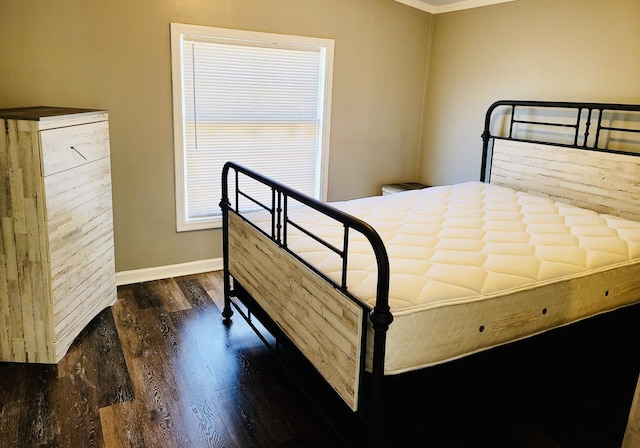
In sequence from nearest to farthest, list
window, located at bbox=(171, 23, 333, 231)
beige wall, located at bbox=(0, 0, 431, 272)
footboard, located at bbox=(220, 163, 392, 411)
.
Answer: footboard, located at bbox=(220, 163, 392, 411) < beige wall, located at bbox=(0, 0, 431, 272) < window, located at bbox=(171, 23, 333, 231)

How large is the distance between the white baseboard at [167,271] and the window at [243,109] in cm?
29

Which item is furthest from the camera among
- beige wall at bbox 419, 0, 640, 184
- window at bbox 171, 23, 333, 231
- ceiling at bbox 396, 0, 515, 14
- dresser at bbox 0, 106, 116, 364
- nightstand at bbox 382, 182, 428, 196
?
nightstand at bbox 382, 182, 428, 196

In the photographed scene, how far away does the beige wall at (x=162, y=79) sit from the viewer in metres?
2.93

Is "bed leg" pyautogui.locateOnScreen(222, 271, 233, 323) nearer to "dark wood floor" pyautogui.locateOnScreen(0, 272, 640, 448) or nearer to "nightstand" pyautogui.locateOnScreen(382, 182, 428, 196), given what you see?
"dark wood floor" pyautogui.locateOnScreen(0, 272, 640, 448)

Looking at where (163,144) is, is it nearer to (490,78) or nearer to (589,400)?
(490,78)

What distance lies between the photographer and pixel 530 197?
3.30 metres

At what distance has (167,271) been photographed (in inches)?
144

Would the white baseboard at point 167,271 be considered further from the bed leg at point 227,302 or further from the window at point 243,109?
the bed leg at point 227,302

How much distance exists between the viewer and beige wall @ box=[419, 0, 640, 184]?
308cm

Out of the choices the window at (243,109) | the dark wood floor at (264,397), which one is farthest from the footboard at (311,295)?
the window at (243,109)

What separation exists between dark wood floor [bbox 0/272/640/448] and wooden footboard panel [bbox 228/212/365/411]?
0.18m

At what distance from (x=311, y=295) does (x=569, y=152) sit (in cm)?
231

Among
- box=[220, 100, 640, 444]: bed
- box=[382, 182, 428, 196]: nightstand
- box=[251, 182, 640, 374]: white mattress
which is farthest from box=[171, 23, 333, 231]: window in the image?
box=[251, 182, 640, 374]: white mattress

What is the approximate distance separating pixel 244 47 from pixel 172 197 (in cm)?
121
